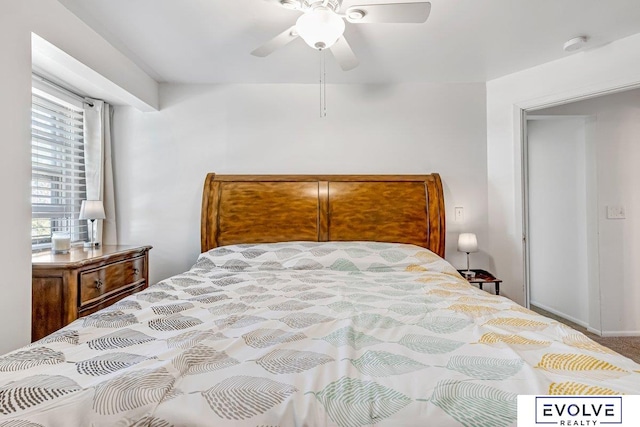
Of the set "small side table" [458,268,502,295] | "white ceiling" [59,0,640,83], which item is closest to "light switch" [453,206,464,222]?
"small side table" [458,268,502,295]

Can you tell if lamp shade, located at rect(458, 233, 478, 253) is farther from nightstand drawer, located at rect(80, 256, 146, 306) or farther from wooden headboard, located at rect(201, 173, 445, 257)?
nightstand drawer, located at rect(80, 256, 146, 306)

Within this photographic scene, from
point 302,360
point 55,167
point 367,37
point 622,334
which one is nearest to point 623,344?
point 622,334

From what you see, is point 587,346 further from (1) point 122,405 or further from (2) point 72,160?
(2) point 72,160

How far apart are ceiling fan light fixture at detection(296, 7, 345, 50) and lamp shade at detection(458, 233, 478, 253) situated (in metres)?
1.97

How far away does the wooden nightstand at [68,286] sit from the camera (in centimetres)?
198

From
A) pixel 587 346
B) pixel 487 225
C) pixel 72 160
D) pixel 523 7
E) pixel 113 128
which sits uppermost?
pixel 523 7

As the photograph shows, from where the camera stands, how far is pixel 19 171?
169 centimetres

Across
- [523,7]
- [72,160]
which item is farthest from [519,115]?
[72,160]

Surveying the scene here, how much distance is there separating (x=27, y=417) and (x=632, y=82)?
3.38m

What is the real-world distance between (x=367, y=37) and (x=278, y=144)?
1.23 meters

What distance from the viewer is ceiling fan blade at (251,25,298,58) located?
1888 mm

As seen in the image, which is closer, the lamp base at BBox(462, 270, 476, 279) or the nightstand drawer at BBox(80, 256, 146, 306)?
the nightstand drawer at BBox(80, 256, 146, 306)

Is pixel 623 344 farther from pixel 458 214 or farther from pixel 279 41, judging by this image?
pixel 279 41

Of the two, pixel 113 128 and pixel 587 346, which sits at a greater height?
pixel 113 128
